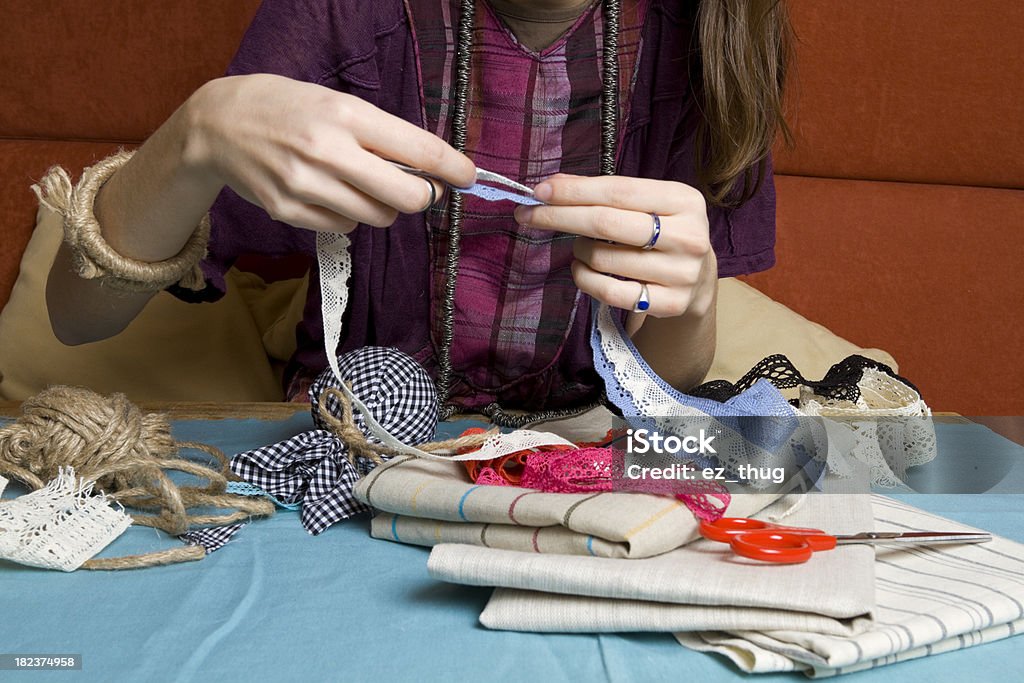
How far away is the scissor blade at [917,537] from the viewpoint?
0.54m

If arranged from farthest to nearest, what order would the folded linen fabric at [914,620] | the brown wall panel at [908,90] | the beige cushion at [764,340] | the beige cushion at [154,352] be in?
1. the brown wall panel at [908,90]
2. the beige cushion at [764,340]
3. the beige cushion at [154,352]
4. the folded linen fabric at [914,620]

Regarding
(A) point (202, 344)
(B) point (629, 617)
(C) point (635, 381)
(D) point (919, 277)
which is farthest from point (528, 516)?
(D) point (919, 277)

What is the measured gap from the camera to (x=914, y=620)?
483 millimetres

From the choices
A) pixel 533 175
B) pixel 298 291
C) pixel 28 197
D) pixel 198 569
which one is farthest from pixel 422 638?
pixel 28 197

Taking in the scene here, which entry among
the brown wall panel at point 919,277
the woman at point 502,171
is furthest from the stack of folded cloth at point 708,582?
the brown wall panel at point 919,277

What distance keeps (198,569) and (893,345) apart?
135 centimetres

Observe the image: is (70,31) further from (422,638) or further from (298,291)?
(422,638)

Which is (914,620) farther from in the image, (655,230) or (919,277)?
(919,277)

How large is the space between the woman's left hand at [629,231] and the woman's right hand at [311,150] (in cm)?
7

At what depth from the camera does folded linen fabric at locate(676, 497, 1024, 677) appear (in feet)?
1.50

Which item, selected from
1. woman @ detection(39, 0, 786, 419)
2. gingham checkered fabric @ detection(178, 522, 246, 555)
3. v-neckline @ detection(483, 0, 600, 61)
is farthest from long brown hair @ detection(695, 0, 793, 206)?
gingham checkered fabric @ detection(178, 522, 246, 555)

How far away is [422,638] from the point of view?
0.50m

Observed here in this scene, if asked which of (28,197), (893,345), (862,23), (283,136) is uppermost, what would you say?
(862,23)

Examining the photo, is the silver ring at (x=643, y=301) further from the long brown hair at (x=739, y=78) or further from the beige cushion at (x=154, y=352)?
the beige cushion at (x=154, y=352)
